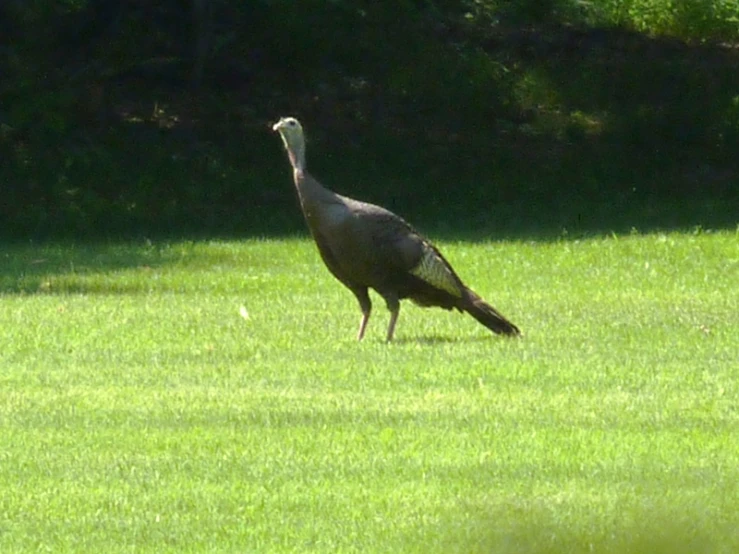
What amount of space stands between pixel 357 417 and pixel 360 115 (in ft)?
50.1

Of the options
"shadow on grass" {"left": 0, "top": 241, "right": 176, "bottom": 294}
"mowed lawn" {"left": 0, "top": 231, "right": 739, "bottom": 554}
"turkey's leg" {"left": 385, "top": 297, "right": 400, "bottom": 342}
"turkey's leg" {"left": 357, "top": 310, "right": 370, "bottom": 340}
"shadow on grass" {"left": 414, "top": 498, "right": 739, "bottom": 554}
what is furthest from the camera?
"shadow on grass" {"left": 0, "top": 241, "right": 176, "bottom": 294}

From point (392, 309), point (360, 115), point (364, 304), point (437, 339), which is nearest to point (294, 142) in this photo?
point (364, 304)

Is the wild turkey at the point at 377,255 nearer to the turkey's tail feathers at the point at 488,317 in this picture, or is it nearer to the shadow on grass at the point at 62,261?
the turkey's tail feathers at the point at 488,317

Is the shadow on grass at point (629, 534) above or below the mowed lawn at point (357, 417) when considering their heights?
above

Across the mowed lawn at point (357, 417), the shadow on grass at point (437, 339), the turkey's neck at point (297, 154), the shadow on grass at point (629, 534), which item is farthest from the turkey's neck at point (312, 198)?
the shadow on grass at point (629, 534)

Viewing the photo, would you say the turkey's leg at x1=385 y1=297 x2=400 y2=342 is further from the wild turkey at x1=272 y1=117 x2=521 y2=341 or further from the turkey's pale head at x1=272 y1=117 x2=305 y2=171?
the turkey's pale head at x1=272 y1=117 x2=305 y2=171

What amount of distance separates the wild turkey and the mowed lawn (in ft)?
1.00

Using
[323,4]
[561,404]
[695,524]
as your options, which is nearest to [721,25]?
[323,4]

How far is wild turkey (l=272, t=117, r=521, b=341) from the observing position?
392 inches

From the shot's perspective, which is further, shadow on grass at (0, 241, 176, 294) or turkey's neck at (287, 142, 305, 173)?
shadow on grass at (0, 241, 176, 294)

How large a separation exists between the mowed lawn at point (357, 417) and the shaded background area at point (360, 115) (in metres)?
5.59

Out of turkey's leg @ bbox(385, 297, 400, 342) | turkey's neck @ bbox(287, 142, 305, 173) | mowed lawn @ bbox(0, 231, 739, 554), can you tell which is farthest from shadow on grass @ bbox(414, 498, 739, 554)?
turkey's neck @ bbox(287, 142, 305, 173)

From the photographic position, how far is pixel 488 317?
33.9 ft

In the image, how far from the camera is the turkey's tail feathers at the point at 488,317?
33.8 ft
